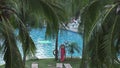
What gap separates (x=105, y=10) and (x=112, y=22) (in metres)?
0.28

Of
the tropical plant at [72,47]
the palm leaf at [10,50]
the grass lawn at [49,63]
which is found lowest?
the grass lawn at [49,63]

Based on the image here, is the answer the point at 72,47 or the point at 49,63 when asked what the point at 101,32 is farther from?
the point at 72,47

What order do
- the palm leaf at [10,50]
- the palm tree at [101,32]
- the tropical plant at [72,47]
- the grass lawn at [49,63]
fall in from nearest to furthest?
1. the palm leaf at [10,50]
2. the palm tree at [101,32]
3. the grass lawn at [49,63]
4. the tropical plant at [72,47]

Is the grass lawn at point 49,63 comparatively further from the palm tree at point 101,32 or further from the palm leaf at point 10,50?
the palm leaf at point 10,50

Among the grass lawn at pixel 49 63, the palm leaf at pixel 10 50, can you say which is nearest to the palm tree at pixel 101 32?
the palm leaf at pixel 10 50

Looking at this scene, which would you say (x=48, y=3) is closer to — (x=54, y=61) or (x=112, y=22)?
(x=112, y=22)

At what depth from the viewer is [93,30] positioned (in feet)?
18.8

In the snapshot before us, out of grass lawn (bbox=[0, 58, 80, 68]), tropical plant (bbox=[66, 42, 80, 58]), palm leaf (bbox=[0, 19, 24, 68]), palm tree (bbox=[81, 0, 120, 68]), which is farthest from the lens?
tropical plant (bbox=[66, 42, 80, 58])

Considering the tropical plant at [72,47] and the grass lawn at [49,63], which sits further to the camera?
the tropical plant at [72,47]

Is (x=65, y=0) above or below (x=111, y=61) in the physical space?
above

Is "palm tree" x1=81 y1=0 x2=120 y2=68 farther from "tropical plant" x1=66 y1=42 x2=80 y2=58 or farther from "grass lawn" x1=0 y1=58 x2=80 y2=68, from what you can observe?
"tropical plant" x1=66 y1=42 x2=80 y2=58

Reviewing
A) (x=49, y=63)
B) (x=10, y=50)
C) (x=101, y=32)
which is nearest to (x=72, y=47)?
(x=49, y=63)

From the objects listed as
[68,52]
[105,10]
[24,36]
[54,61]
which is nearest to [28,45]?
[24,36]

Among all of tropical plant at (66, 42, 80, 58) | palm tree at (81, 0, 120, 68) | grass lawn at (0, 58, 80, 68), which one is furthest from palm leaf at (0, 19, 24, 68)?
tropical plant at (66, 42, 80, 58)
